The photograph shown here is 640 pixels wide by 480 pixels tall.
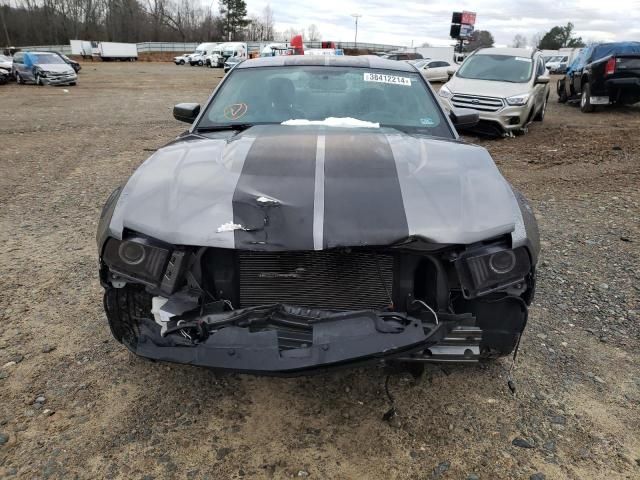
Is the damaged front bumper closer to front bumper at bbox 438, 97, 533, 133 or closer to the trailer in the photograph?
front bumper at bbox 438, 97, 533, 133

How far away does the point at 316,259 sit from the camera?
7.00 feet

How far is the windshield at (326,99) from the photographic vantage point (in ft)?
10.8

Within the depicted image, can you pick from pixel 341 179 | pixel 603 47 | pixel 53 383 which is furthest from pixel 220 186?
pixel 603 47

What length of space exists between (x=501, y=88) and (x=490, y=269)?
319 inches

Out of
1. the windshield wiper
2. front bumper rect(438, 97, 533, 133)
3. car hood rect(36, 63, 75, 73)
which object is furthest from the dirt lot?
car hood rect(36, 63, 75, 73)

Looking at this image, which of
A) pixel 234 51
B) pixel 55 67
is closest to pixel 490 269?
pixel 55 67

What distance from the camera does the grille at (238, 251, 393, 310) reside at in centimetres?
214

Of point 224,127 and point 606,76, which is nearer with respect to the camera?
point 224,127

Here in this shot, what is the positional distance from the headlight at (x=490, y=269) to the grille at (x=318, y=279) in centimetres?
33

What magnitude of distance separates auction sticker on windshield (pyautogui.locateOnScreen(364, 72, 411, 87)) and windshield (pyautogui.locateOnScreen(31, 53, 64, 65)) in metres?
21.7

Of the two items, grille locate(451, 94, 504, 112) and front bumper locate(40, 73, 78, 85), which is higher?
grille locate(451, 94, 504, 112)

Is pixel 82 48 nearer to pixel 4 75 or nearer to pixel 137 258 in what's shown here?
Answer: pixel 4 75

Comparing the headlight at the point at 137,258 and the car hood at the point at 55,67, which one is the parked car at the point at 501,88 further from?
the car hood at the point at 55,67

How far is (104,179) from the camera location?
6.40 meters
